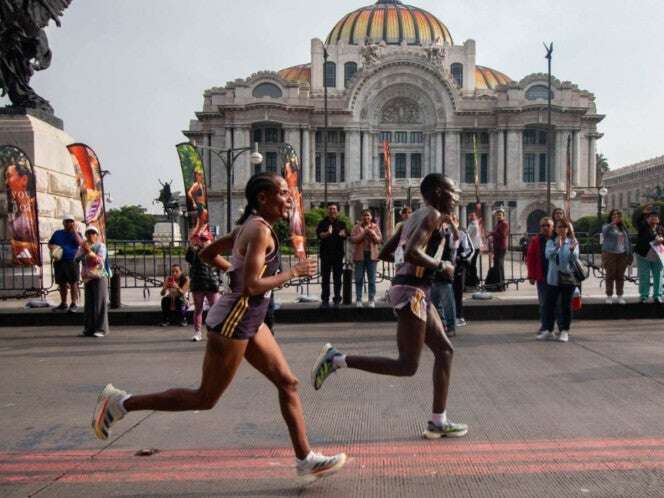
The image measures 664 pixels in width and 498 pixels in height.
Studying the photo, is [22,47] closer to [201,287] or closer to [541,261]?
[201,287]

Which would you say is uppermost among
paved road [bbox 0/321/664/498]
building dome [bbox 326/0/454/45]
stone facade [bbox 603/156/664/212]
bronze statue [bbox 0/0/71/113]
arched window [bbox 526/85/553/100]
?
building dome [bbox 326/0/454/45]

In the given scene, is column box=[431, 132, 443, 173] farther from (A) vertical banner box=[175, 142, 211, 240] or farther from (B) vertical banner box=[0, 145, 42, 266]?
(B) vertical banner box=[0, 145, 42, 266]

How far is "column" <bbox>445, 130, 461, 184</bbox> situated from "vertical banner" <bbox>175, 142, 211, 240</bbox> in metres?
56.4

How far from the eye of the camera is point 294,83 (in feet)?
237

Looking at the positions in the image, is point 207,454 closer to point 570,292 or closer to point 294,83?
point 570,292

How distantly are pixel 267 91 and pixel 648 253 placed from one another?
6300 centimetres

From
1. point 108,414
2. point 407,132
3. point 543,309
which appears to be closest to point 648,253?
point 543,309

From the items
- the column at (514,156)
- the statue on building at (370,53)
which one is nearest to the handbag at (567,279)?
the column at (514,156)

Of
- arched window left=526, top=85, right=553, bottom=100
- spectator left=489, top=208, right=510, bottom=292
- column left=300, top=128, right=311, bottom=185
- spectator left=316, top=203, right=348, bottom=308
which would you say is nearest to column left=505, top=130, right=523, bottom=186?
arched window left=526, top=85, right=553, bottom=100

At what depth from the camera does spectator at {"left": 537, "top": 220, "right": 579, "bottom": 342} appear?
9.68 meters

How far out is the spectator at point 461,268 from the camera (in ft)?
33.8

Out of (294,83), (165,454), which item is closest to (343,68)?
(294,83)

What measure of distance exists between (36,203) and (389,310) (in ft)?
21.9

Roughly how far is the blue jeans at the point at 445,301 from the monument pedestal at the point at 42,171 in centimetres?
827
